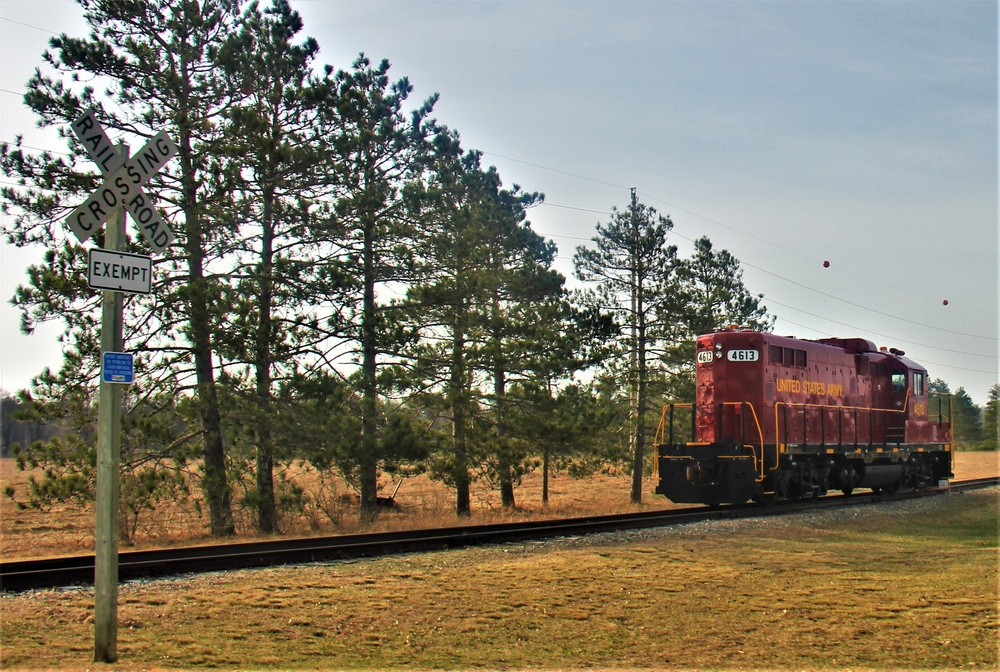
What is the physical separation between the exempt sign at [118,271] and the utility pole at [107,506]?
11 cm

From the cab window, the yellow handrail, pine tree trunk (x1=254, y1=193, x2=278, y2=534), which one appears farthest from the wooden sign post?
the cab window

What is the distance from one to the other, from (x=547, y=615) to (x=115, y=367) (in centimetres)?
491

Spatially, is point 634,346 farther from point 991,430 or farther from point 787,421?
point 991,430

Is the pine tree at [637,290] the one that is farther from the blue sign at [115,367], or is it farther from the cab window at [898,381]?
the blue sign at [115,367]

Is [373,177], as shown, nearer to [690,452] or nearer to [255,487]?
[255,487]

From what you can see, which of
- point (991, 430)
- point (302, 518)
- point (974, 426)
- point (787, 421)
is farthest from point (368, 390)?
point (974, 426)

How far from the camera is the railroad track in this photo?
10.5 meters

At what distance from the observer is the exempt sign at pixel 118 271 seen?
7.02m

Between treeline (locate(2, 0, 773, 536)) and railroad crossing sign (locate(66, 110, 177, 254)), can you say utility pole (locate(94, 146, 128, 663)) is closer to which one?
railroad crossing sign (locate(66, 110, 177, 254))

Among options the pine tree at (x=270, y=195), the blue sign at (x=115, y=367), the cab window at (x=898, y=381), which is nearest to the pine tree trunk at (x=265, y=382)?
the pine tree at (x=270, y=195)

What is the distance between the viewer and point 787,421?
21.8 metres

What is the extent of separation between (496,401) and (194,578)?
15.3 metres

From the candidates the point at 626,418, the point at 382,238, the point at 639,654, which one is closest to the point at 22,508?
the point at 382,238

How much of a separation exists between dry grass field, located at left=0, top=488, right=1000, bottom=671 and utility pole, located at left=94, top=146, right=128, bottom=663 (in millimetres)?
270
